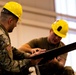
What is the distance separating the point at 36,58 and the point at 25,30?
330 cm

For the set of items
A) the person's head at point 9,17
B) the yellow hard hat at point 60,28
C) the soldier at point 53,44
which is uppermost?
the person's head at point 9,17

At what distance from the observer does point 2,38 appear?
3062mm

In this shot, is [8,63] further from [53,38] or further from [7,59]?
[53,38]

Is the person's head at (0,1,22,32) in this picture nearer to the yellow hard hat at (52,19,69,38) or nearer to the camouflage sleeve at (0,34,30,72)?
the camouflage sleeve at (0,34,30,72)

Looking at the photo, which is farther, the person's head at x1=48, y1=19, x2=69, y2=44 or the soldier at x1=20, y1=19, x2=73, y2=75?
the person's head at x1=48, y1=19, x2=69, y2=44

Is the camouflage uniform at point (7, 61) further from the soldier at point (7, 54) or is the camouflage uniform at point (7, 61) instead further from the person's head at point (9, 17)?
the person's head at point (9, 17)

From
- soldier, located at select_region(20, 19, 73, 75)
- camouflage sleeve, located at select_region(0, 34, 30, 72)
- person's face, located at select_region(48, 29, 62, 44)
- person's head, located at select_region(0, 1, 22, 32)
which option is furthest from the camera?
person's face, located at select_region(48, 29, 62, 44)

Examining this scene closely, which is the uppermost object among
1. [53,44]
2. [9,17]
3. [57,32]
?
[9,17]

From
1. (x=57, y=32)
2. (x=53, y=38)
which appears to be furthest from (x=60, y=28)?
(x=53, y=38)

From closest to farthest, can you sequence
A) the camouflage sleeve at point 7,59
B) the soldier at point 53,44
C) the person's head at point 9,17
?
the camouflage sleeve at point 7,59 < the person's head at point 9,17 < the soldier at point 53,44

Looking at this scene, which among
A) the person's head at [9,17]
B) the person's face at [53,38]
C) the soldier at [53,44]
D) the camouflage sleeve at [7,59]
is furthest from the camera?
the person's face at [53,38]

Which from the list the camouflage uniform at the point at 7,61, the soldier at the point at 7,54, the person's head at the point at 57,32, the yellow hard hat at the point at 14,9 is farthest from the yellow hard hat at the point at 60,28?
the camouflage uniform at the point at 7,61

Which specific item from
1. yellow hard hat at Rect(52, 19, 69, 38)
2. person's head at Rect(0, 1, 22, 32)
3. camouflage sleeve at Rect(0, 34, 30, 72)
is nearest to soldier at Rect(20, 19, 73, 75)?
yellow hard hat at Rect(52, 19, 69, 38)

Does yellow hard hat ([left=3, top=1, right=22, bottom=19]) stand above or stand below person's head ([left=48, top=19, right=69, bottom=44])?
above
